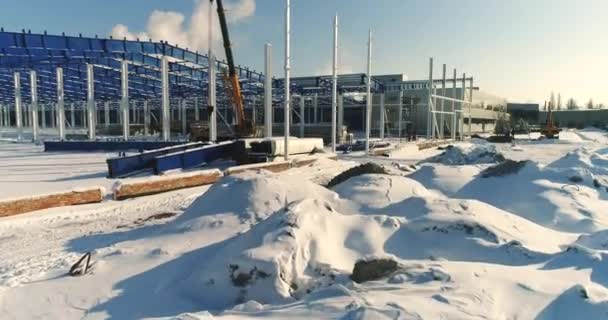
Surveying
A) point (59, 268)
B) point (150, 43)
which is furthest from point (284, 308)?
point (150, 43)

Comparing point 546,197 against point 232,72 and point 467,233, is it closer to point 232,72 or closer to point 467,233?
point 467,233

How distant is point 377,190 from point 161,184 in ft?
21.7

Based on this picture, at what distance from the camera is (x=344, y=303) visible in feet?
13.8

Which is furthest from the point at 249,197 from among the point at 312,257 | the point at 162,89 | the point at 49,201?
the point at 162,89

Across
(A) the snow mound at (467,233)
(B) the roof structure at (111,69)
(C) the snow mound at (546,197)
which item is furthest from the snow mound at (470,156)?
(B) the roof structure at (111,69)

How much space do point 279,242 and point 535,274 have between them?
9.64 ft

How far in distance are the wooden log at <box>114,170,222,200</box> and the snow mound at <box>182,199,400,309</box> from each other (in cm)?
668

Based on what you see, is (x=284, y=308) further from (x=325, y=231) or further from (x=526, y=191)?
(x=526, y=191)

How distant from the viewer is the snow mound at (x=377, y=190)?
8773mm

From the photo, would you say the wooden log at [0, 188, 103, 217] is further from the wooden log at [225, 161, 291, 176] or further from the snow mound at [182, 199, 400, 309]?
the snow mound at [182, 199, 400, 309]

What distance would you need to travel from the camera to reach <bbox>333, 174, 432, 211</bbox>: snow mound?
877 cm

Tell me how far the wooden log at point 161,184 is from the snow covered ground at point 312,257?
1807mm

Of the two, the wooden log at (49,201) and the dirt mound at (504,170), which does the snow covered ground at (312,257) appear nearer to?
the wooden log at (49,201)

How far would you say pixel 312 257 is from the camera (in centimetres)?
570
